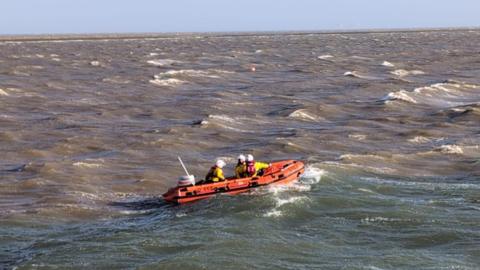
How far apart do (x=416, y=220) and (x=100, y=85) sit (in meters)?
36.2

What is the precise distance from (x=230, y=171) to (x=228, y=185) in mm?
4224

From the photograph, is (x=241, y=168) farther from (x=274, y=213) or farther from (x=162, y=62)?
(x=162, y=62)

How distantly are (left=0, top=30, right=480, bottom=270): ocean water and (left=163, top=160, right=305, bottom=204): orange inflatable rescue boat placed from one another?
0.99ft

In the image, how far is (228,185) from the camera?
2198 centimetres

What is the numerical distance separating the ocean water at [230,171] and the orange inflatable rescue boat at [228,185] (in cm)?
30

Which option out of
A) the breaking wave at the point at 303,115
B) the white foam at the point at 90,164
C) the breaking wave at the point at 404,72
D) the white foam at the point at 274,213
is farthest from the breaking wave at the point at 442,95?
the white foam at the point at 274,213

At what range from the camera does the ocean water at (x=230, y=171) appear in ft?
56.9

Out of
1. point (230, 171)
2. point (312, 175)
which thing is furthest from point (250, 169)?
point (230, 171)

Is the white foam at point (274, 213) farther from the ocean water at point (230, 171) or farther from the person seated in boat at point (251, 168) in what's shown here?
Result: the person seated in boat at point (251, 168)

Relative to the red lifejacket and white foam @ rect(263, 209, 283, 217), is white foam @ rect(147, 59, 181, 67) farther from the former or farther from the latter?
white foam @ rect(263, 209, 283, 217)

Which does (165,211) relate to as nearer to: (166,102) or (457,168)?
(457,168)

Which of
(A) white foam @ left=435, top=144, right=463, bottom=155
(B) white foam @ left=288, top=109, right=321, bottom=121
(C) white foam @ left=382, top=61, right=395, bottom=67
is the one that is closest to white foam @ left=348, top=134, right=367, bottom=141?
(A) white foam @ left=435, top=144, right=463, bottom=155

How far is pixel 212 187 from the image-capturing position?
861 inches

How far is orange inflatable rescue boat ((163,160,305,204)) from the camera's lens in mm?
21500
